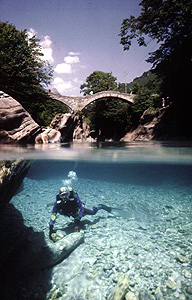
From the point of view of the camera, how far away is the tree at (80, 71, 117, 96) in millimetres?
39906

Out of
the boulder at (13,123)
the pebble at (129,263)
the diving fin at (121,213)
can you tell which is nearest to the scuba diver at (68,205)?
the pebble at (129,263)

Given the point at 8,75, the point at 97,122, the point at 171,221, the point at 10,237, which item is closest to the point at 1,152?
the point at 10,237

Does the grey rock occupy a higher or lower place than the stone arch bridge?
lower

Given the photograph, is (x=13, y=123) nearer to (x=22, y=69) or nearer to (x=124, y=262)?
(x=124, y=262)

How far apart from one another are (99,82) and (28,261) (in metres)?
41.8

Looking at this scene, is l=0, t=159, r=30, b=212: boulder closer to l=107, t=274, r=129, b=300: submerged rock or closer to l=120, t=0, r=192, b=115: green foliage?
l=107, t=274, r=129, b=300: submerged rock

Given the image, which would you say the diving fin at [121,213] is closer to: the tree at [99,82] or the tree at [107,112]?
the tree at [107,112]

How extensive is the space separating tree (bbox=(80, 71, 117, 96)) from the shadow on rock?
38.6m

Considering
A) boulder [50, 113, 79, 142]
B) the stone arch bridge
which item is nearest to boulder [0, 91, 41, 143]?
boulder [50, 113, 79, 142]

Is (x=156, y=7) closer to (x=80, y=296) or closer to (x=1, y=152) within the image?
(x=1, y=152)

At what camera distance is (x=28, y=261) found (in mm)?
4293

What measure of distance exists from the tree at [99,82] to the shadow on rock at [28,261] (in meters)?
38.6

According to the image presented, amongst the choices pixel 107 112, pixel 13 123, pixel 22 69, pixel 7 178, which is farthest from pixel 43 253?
pixel 107 112

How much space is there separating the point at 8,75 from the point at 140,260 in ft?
58.9
